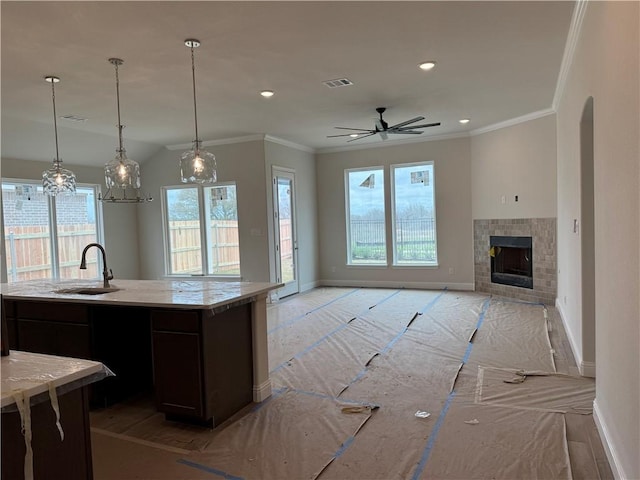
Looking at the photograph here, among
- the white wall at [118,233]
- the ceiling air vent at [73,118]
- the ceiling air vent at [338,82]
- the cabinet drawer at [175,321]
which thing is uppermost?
the ceiling air vent at [73,118]

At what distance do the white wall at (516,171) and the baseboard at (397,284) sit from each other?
1.27m

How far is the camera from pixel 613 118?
2.24 meters

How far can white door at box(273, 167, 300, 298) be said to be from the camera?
7.51 m

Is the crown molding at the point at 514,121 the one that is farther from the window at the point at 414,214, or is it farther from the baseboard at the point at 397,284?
the baseboard at the point at 397,284

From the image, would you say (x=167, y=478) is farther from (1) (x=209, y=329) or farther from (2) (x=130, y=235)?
(2) (x=130, y=235)

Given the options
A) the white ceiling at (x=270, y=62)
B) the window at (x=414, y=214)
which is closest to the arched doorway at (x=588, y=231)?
the white ceiling at (x=270, y=62)

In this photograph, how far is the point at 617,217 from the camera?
217 centimetres

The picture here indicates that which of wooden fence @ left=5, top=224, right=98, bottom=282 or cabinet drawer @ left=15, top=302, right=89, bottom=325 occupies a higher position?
wooden fence @ left=5, top=224, right=98, bottom=282

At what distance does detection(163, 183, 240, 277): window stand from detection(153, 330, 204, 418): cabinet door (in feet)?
→ 15.2

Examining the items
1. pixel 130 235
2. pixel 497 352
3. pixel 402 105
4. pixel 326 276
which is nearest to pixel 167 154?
pixel 130 235

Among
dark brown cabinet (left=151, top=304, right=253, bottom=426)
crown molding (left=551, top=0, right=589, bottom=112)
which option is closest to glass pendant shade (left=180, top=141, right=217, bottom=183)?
dark brown cabinet (left=151, top=304, right=253, bottom=426)

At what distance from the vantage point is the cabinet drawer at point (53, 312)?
3.26 meters

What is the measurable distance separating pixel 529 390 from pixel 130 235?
23.7 feet

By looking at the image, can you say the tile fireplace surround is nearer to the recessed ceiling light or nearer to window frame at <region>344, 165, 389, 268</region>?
window frame at <region>344, 165, 389, 268</region>
